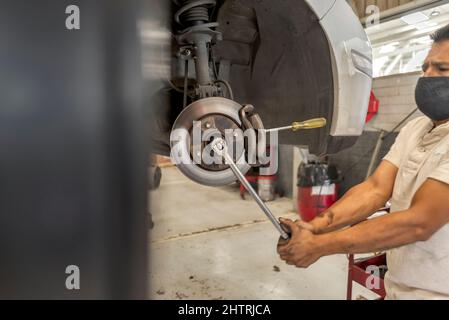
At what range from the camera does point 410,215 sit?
2.34 feet

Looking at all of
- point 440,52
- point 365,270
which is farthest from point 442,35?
point 365,270

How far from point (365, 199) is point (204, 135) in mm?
584

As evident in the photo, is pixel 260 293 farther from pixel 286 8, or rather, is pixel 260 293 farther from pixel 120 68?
pixel 120 68

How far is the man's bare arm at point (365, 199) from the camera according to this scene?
97cm

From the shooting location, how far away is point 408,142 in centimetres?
96

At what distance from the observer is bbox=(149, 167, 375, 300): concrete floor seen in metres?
1.63

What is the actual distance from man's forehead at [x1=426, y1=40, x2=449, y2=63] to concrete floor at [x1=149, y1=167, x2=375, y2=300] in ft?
2.62

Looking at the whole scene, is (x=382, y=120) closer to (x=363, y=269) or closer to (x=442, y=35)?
(x=363, y=269)

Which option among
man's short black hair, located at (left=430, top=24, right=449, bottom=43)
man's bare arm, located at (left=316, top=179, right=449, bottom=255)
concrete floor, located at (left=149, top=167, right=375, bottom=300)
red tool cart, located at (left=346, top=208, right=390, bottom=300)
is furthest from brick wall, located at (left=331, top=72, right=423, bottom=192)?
man's bare arm, located at (left=316, top=179, right=449, bottom=255)

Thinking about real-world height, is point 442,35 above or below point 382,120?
above

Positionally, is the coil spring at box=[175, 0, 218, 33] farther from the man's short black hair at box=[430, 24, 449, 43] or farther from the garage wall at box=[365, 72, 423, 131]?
the garage wall at box=[365, 72, 423, 131]
